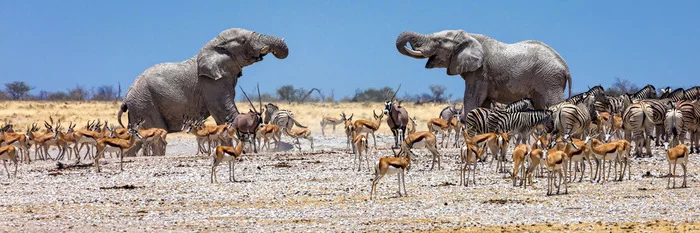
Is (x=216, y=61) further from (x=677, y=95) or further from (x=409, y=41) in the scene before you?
(x=677, y=95)

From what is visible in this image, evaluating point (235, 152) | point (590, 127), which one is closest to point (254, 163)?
point (235, 152)

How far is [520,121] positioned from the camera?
24.3 meters

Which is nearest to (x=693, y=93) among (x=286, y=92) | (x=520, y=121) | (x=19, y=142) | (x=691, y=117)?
(x=691, y=117)

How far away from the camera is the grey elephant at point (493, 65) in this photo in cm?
A: 2984

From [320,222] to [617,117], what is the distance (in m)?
15.2

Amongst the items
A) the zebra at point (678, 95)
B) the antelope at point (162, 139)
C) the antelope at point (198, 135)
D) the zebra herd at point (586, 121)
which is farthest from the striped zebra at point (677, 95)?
the antelope at point (162, 139)

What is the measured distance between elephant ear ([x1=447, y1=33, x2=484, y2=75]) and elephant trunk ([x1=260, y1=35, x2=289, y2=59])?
182 inches

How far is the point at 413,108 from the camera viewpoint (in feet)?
181

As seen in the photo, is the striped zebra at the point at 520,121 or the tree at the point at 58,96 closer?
the striped zebra at the point at 520,121

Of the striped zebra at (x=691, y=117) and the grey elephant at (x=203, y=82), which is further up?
the grey elephant at (x=203, y=82)

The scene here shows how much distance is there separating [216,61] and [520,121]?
386 inches

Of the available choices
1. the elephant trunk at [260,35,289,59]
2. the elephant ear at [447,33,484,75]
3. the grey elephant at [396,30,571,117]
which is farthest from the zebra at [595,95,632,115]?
the elephant trunk at [260,35,289,59]

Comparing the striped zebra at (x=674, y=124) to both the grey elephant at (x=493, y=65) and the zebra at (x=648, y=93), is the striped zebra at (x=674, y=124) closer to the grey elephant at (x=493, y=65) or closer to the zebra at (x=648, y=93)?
the grey elephant at (x=493, y=65)

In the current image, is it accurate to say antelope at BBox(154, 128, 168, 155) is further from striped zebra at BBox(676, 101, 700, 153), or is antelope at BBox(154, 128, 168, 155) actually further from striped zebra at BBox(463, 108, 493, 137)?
striped zebra at BBox(676, 101, 700, 153)
